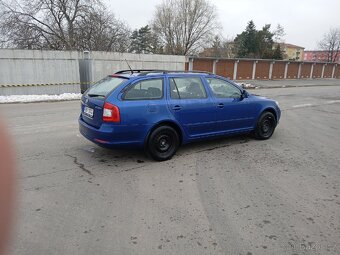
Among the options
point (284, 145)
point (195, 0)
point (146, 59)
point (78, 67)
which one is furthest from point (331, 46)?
point (284, 145)

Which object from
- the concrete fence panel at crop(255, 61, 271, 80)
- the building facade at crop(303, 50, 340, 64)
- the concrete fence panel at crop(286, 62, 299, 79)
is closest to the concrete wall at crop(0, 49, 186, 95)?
the concrete fence panel at crop(255, 61, 271, 80)

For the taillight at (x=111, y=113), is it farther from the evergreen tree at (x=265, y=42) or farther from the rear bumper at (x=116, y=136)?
the evergreen tree at (x=265, y=42)

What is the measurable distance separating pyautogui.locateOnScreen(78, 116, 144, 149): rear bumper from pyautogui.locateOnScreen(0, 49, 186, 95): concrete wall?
12.8 metres

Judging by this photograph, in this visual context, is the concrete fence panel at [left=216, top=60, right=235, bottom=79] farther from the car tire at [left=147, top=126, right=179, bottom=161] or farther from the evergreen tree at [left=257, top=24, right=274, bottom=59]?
the car tire at [left=147, top=126, right=179, bottom=161]

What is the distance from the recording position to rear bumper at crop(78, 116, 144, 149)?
4.79 metres

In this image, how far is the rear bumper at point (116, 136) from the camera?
479 cm

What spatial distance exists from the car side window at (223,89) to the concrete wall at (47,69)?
13.2m

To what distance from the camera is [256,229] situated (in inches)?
126

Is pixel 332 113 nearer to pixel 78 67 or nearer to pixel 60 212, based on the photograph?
pixel 60 212

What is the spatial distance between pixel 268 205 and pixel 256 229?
62cm

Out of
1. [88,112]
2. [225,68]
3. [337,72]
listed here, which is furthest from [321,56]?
[88,112]

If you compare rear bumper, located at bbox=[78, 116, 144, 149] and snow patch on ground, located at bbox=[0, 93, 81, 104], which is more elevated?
rear bumper, located at bbox=[78, 116, 144, 149]

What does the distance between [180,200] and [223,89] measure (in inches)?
120

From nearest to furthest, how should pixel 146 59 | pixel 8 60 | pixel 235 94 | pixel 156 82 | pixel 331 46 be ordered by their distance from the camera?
1. pixel 156 82
2. pixel 235 94
3. pixel 8 60
4. pixel 146 59
5. pixel 331 46
